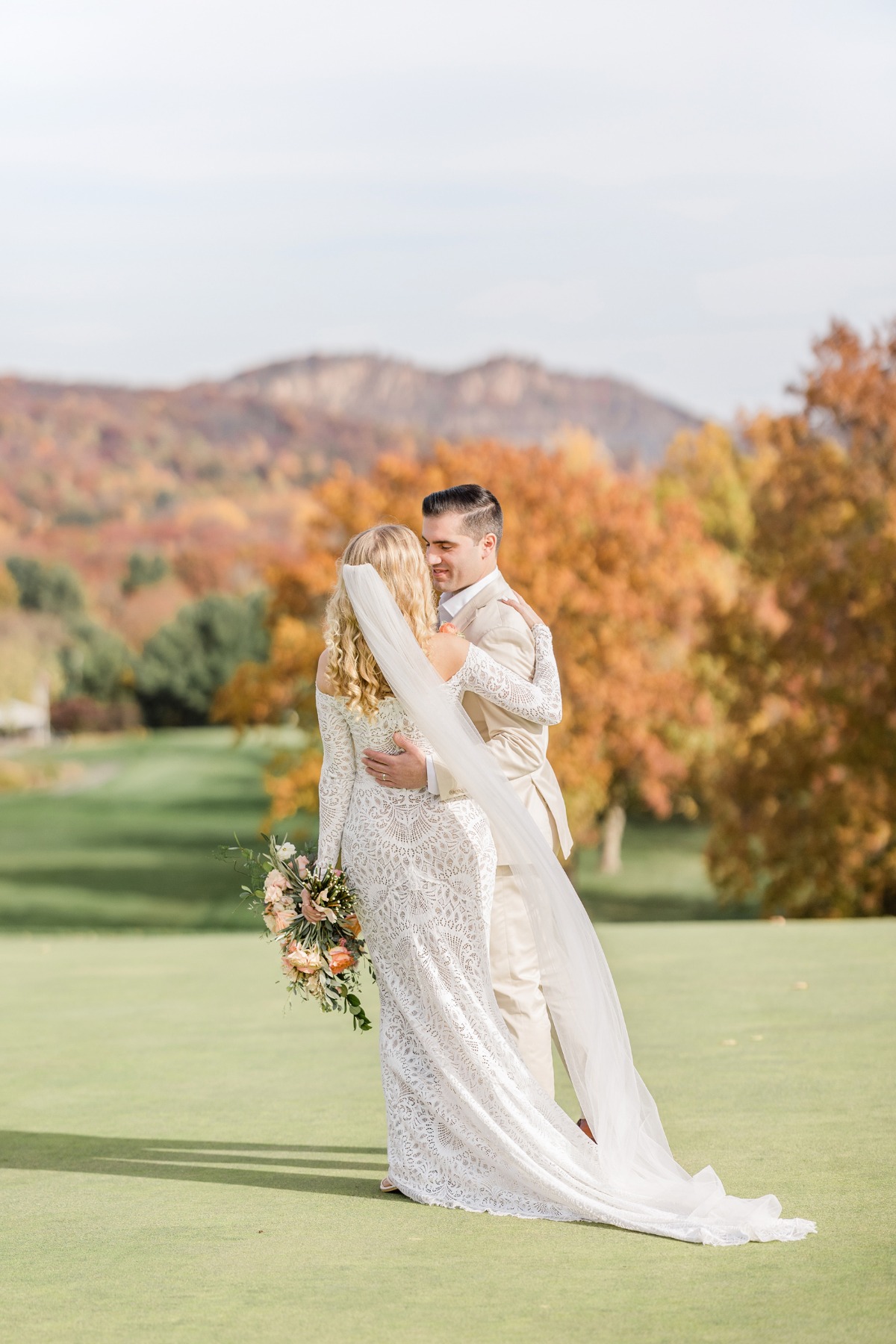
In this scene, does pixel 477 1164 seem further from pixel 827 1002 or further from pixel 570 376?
pixel 570 376

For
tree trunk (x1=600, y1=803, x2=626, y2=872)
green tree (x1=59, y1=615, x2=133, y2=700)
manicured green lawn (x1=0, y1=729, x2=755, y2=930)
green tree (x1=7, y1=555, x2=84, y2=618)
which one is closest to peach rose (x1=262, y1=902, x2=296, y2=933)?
manicured green lawn (x1=0, y1=729, x2=755, y2=930)

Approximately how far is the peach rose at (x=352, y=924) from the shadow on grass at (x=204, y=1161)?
2.79ft

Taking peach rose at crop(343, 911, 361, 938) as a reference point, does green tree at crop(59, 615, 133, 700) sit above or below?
below

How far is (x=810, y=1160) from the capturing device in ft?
17.9

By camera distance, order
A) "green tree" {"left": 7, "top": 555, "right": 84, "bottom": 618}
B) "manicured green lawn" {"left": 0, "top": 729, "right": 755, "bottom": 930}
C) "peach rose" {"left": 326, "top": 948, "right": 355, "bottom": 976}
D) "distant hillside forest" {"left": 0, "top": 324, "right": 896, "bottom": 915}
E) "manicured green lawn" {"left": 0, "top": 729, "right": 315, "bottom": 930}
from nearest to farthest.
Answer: "peach rose" {"left": 326, "top": 948, "right": 355, "bottom": 976}, "distant hillside forest" {"left": 0, "top": 324, "right": 896, "bottom": 915}, "manicured green lawn" {"left": 0, "top": 729, "right": 315, "bottom": 930}, "manicured green lawn" {"left": 0, "top": 729, "right": 755, "bottom": 930}, "green tree" {"left": 7, "top": 555, "right": 84, "bottom": 618}

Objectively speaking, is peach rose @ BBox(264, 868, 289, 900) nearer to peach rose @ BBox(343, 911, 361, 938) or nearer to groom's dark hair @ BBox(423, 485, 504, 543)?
peach rose @ BBox(343, 911, 361, 938)

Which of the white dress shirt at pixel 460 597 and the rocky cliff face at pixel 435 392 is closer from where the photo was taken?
the white dress shirt at pixel 460 597

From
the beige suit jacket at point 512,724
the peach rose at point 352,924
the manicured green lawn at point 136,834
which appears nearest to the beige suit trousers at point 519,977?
the beige suit jacket at point 512,724

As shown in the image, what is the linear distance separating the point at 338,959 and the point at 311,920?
157mm

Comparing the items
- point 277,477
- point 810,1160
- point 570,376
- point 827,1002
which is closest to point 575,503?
point 827,1002

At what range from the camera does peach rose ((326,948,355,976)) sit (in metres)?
5.20

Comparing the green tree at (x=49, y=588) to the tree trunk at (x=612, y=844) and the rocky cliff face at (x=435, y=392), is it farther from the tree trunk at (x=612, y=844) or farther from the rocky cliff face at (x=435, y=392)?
the rocky cliff face at (x=435, y=392)

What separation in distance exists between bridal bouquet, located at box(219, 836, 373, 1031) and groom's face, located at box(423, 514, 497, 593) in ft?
3.53

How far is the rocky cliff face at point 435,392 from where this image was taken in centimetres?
9475
